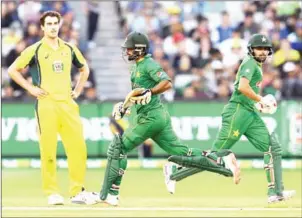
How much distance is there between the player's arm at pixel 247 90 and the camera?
13.5 m

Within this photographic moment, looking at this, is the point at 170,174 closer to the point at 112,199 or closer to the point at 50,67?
the point at 112,199

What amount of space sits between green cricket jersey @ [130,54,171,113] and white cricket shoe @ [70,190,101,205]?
3.95 feet

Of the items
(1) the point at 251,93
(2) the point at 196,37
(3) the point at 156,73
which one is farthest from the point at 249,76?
(2) the point at 196,37

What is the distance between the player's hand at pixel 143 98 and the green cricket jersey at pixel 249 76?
1.28 m

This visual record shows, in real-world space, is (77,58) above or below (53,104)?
above

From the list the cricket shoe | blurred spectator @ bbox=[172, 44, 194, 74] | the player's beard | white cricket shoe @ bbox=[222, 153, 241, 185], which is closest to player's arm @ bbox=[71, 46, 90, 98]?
white cricket shoe @ bbox=[222, 153, 241, 185]

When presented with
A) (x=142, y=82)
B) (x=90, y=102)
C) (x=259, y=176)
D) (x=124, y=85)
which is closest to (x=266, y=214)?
(x=142, y=82)

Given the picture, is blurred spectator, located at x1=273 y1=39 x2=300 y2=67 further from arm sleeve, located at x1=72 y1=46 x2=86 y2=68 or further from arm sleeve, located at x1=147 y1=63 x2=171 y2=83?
arm sleeve, located at x1=147 y1=63 x2=171 y2=83

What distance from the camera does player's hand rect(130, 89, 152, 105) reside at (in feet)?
42.9

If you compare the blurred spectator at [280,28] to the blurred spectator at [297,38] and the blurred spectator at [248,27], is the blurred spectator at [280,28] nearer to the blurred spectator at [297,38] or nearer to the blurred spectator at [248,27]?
the blurred spectator at [297,38]

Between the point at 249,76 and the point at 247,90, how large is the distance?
182 mm

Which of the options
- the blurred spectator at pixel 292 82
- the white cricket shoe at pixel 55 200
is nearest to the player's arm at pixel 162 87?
the white cricket shoe at pixel 55 200

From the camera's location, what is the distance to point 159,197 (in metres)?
15.6

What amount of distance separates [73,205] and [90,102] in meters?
7.37
